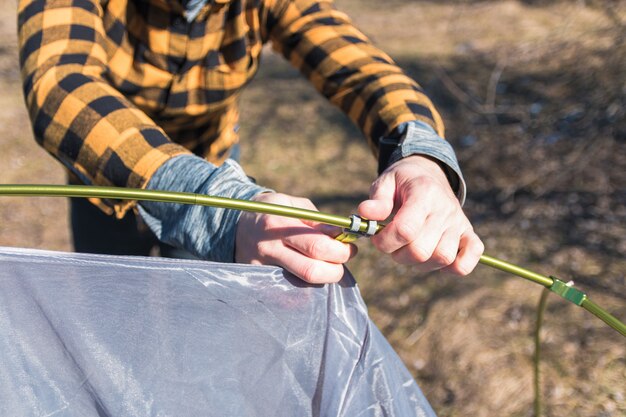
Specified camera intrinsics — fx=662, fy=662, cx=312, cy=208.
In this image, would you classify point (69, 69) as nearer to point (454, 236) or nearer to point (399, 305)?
point (454, 236)

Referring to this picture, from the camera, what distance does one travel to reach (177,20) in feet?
3.71

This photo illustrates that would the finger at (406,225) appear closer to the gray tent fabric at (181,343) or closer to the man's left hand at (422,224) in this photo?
the man's left hand at (422,224)

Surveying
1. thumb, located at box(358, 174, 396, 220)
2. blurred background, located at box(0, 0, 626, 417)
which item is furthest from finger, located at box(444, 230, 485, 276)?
blurred background, located at box(0, 0, 626, 417)

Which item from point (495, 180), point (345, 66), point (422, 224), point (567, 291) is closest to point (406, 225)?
point (422, 224)

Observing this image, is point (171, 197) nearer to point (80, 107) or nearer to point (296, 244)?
point (296, 244)

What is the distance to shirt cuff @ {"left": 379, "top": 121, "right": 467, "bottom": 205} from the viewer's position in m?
0.98

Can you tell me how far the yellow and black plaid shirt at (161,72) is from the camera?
972 millimetres

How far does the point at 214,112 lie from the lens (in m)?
1.34

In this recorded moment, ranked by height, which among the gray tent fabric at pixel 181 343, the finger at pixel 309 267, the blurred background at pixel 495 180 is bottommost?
the blurred background at pixel 495 180

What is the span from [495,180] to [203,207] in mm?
2784

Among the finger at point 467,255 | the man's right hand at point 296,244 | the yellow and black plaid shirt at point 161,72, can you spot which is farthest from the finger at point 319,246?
the yellow and black plaid shirt at point 161,72

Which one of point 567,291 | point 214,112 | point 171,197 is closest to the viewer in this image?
point 171,197

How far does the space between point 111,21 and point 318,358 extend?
65cm

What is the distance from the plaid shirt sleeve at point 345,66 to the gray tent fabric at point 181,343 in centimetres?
35
